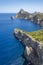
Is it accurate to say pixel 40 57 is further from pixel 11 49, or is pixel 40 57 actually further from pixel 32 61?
pixel 11 49

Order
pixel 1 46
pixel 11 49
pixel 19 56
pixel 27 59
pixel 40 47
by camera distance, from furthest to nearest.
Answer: pixel 1 46
pixel 11 49
pixel 19 56
pixel 27 59
pixel 40 47

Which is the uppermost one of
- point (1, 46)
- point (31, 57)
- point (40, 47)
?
point (40, 47)

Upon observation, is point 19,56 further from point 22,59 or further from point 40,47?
point 40,47

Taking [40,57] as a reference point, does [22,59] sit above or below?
below

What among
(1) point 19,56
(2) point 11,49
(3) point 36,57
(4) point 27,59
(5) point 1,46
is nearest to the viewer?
(3) point 36,57

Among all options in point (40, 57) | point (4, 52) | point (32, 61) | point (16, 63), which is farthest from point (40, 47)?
point (4, 52)

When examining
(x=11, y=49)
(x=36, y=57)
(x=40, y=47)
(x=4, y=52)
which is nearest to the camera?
(x=40, y=47)

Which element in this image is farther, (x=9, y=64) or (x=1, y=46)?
(x=1, y=46)

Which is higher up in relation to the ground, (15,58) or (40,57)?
(40,57)

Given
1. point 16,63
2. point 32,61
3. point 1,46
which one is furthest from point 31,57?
point 1,46
